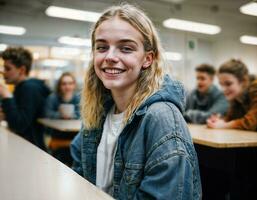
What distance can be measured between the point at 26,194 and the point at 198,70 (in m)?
3.30

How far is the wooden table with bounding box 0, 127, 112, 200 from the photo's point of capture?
67 cm

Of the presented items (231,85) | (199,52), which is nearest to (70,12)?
(231,85)

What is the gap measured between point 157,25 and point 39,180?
5484 millimetres

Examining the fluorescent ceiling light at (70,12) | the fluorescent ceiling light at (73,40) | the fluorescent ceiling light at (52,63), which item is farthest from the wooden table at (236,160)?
the fluorescent ceiling light at (73,40)

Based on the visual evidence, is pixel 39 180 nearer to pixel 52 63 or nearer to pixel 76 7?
pixel 76 7

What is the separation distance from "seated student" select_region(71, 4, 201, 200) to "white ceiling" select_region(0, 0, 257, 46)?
4.96 meters

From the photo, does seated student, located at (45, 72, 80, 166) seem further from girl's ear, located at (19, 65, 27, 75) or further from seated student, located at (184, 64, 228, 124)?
seated student, located at (184, 64, 228, 124)

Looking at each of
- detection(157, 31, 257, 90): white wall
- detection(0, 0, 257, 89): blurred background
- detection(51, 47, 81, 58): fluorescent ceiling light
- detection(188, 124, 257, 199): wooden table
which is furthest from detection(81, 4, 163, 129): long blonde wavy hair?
detection(157, 31, 257, 90): white wall

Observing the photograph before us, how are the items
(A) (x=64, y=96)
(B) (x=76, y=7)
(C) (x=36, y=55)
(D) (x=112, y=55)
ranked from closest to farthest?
1. (D) (x=112, y=55)
2. (A) (x=64, y=96)
3. (B) (x=76, y=7)
4. (C) (x=36, y=55)

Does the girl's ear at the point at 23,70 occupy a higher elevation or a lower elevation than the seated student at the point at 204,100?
higher

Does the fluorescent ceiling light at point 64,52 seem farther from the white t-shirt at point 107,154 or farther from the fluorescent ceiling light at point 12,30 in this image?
the white t-shirt at point 107,154

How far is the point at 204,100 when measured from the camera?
3541mm

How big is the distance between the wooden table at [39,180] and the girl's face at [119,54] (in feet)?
1.29

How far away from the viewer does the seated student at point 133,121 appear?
3.13 ft
